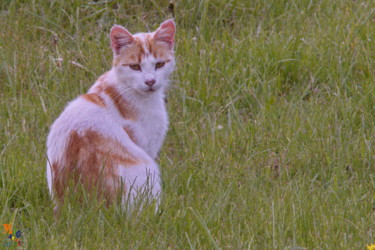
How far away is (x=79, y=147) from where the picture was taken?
4.07m

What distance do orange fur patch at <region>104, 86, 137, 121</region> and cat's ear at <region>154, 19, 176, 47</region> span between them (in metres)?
0.47

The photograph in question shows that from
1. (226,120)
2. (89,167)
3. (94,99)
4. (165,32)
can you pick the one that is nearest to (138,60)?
(165,32)

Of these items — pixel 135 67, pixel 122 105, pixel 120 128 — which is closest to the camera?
pixel 120 128

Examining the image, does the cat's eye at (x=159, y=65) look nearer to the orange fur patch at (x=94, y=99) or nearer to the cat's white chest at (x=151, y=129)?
the cat's white chest at (x=151, y=129)

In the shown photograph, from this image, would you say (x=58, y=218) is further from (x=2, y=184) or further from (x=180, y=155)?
(x=180, y=155)

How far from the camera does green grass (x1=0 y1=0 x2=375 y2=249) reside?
3.91m

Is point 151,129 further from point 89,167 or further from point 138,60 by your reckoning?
point 89,167

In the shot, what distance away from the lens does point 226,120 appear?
566cm

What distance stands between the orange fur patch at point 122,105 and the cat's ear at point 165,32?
465 mm

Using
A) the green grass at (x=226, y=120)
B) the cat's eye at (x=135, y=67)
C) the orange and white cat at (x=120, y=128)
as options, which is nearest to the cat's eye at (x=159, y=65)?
the orange and white cat at (x=120, y=128)

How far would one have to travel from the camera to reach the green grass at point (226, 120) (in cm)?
391

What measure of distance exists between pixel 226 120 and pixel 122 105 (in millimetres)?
1343

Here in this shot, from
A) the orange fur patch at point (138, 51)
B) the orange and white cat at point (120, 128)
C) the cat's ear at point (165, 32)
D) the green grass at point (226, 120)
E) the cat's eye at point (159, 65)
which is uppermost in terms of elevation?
the cat's ear at point (165, 32)

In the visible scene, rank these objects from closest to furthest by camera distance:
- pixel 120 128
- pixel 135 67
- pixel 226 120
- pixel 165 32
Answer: pixel 120 128 < pixel 135 67 < pixel 165 32 < pixel 226 120
